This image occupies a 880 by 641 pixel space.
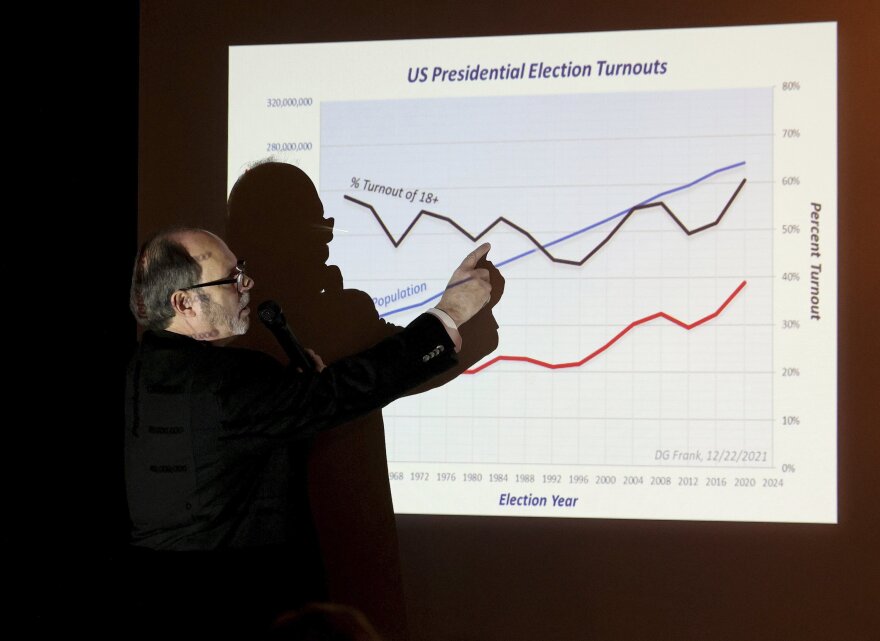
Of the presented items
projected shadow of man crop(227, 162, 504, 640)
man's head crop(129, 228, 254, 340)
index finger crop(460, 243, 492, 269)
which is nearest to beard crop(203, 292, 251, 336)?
man's head crop(129, 228, 254, 340)

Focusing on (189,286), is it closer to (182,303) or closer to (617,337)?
(182,303)

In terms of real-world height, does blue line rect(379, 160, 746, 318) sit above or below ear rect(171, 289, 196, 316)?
above

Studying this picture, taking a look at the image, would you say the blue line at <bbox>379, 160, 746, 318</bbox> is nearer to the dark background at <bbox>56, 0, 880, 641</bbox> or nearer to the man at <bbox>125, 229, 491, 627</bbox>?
the dark background at <bbox>56, 0, 880, 641</bbox>

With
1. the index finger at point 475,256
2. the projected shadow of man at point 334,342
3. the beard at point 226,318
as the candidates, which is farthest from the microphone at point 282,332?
the index finger at point 475,256

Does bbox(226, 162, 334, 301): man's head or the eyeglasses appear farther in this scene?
bbox(226, 162, 334, 301): man's head

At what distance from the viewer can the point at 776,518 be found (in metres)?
1.92

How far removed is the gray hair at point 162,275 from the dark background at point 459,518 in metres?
0.53

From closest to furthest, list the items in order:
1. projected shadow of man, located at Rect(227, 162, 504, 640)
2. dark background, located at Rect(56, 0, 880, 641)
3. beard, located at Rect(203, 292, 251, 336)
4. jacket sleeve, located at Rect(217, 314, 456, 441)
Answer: jacket sleeve, located at Rect(217, 314, 456, 441)
beard, located at Rect(203, 292, 251, 336)
dark background, located at Rect(56, 0, 880, 641)
projected shadow of man, located at Rect(227, 162, 504, 640)

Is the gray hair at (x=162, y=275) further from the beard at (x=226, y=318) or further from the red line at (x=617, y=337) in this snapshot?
the red line at (x=617, y=337)

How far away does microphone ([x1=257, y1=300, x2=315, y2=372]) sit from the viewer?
1672 mm

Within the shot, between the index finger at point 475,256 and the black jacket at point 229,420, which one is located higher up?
the index finger at point 475,256

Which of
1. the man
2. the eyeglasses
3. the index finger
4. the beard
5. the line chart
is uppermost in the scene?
the line chart

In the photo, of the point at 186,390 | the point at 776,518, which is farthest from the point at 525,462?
the point at 186,390

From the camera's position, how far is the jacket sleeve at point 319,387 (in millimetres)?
1545
